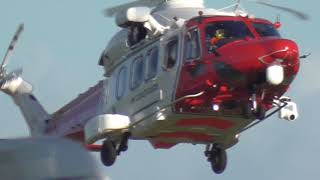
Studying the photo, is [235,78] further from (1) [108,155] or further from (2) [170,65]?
(1) [108,155]

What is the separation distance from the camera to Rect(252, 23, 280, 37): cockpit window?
140 feet

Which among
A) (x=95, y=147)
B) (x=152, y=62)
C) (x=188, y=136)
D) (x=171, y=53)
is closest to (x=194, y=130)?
(x=188, y=136)

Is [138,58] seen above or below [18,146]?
below

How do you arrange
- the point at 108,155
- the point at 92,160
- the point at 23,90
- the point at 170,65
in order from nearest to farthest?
1. the point at 92,160
2. the point at 170,65
3. the point at 108,155
4. the point at 23,90

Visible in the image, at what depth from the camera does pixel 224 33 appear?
138 ft

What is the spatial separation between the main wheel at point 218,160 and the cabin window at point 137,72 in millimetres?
3710

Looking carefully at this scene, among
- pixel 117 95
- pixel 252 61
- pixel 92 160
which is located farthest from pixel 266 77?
pixel 92 160

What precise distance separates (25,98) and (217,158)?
11433 mm

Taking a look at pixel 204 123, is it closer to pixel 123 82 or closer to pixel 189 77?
→ pixel 189 77

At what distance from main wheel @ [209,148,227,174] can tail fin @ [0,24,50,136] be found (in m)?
8.82

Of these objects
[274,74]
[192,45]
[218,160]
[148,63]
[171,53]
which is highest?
[274,74]

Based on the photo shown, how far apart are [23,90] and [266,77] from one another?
650 inches

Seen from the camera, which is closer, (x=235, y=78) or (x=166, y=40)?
(x=235, y=78)

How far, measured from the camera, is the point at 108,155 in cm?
4631
